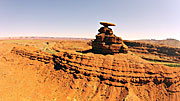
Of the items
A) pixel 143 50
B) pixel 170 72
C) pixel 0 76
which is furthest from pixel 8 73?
pixel 143 50

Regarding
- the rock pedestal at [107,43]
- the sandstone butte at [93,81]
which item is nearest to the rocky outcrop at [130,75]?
the sandstone butte at [93,81]

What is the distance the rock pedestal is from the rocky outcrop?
25.2 feet

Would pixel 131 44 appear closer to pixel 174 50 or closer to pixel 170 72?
pixel 174 50

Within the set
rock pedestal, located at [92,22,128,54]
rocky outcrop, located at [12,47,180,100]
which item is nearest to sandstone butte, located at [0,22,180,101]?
rocky outcrop, located at [12,47,180,100]

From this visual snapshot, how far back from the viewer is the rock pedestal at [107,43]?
37656 millimetres

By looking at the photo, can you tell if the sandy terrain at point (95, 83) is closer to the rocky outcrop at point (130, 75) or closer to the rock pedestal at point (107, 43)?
the rocky outcrop at point (130, 75)

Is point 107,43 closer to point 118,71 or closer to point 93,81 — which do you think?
point 118,71

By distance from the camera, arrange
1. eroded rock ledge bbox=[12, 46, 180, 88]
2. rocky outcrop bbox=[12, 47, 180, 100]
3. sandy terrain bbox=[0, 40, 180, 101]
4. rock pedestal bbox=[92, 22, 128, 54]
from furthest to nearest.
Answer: rock pedestal bbox=[92, 22, 128, 54] → eroded rock ledge bbox=[12, 46, 180, 88] → rocky outcrop bbox=[12, 47, 180, 100] → sandy terrain bbox=[0, 40, 180, 101]

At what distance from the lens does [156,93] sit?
89.0 ft

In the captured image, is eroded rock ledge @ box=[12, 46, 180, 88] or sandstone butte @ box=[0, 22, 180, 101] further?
eroded rock ledge @ box=[12, 46, 180, 88]

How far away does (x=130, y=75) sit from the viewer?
2702 centimetres

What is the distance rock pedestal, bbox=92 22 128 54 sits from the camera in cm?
3766

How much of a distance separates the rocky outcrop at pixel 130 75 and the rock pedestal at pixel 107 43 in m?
7.69

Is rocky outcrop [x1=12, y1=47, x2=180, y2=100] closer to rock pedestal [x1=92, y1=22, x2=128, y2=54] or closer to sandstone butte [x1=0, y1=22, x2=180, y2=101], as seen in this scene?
sandstone butte [x1=0, y1=22, x2=180, y2=101]
